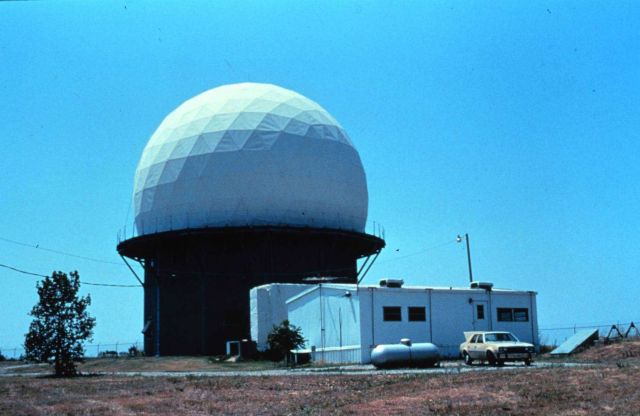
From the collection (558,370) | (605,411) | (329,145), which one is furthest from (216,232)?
(605,411)

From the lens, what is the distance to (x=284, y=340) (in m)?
39.9

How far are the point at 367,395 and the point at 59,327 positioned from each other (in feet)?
67.3

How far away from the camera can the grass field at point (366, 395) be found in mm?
17078

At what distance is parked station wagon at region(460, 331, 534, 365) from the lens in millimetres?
28719

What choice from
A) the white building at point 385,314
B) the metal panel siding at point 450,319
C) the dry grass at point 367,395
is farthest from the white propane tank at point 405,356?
the metal panel siding at point 450,319

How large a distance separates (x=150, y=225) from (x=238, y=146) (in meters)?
8.10

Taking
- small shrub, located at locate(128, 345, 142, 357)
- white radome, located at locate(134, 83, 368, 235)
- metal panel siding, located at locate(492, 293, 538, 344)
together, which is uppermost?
white radome, located at locate(134, 83, 368, 235)

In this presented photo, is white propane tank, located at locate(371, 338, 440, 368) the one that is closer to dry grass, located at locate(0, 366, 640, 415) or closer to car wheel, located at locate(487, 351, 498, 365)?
car wheel, located at locate(487, 351, 498, 365)

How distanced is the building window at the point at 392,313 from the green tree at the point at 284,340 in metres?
5.77

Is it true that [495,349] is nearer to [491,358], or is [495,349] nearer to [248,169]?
[491,358]

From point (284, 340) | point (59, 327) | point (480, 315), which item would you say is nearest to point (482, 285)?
point (480, 315)

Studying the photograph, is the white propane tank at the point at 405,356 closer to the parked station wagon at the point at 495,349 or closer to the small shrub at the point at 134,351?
the parked station wagon at the point at 495,349

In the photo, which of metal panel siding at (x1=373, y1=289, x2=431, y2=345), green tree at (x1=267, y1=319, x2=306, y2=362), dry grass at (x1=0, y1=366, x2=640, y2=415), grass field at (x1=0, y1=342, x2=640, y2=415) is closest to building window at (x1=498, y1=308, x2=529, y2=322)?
metal panel siding at (x1=373, y1=289, x2=431, y2=345)

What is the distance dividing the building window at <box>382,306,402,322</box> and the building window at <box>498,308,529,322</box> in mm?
6966
